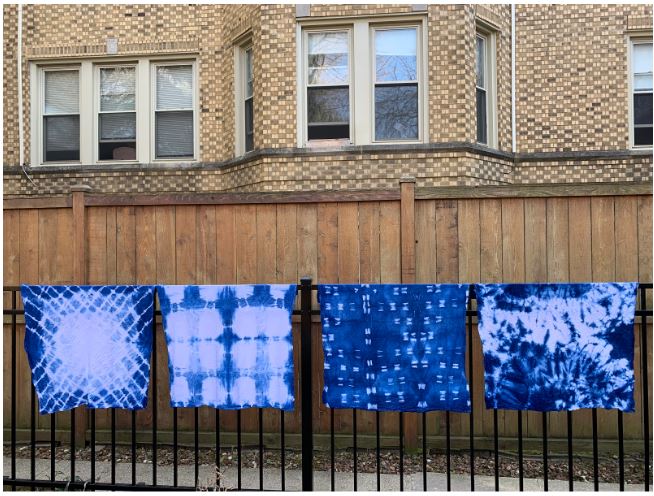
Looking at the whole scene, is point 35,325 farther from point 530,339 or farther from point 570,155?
point 570,155

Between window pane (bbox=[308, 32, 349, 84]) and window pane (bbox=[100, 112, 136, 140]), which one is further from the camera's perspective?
window pane (bbox=[100, 112, 136, 140])

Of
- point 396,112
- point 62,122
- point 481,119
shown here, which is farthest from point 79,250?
point 481,119

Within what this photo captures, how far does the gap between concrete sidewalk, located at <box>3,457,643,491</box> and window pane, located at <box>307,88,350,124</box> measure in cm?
473

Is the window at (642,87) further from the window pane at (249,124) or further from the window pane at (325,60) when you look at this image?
the window pane at (249,124)

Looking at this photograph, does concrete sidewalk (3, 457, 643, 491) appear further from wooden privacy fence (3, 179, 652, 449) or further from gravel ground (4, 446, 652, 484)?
wooden privacy fence (3, 179, 652, 449)

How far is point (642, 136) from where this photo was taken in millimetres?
8023

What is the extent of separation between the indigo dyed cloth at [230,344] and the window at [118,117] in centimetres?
562

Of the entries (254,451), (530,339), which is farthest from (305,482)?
(530,339)

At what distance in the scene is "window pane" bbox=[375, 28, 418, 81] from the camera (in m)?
7.49

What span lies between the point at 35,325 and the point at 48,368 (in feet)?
1.08

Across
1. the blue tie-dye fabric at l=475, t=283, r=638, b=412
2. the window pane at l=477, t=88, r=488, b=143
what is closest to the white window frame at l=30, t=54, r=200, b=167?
the window pane at l=477, t=88, r=488, b=143

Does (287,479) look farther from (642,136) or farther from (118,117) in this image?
(642,136)

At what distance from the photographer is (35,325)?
13.2 ft

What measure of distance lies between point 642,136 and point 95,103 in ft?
27.5
